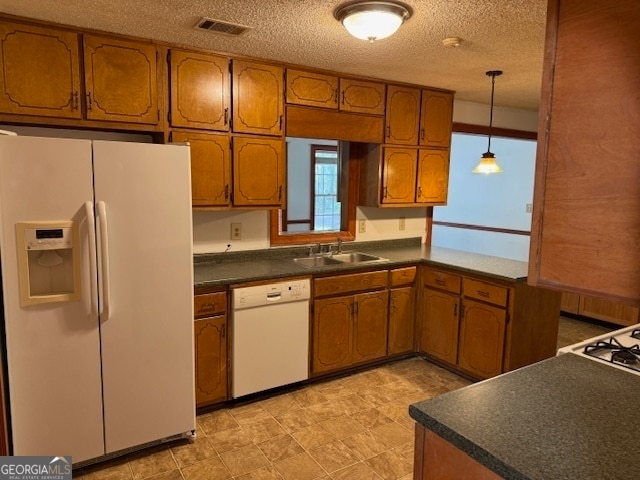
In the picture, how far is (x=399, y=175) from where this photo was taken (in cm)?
382

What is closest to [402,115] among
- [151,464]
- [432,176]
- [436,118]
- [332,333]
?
[436,118]

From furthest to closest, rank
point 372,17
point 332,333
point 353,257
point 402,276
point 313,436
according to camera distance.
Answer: point 353,257 → point 402,276 → point 332,333 → point 313,436 → point 372,17

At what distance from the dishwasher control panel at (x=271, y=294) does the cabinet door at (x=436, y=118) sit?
1.75 meters

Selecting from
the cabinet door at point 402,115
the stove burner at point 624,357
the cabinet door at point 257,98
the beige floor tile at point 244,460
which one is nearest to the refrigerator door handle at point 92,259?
the beige floor tile at point 244,460

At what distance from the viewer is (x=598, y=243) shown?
963mm

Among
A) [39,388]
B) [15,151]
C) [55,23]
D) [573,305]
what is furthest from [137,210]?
[573,305]

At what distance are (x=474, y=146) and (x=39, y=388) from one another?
639 centimetres

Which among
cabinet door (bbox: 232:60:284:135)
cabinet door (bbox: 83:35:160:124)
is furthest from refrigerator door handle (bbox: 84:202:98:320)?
cabinet door (bbox: 232:60:284:135)

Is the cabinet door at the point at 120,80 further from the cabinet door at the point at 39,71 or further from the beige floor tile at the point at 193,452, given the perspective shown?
the beige floor tile at the point at 193,452

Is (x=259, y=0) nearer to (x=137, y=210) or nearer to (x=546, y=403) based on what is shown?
(x=137, y=210)

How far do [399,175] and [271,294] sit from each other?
5.27 feet

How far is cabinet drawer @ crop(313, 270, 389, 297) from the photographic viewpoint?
3.20 meters

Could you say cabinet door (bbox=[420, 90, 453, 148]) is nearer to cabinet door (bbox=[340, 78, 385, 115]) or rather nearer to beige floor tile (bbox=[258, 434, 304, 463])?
cabinet door (bbox=[340, 78, 385, 115])

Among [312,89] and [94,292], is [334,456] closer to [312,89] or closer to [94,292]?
[94,292]
